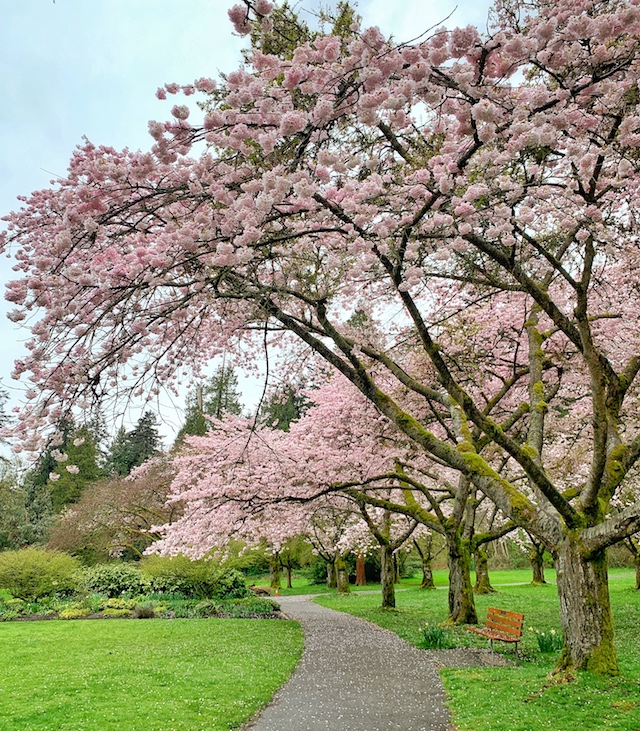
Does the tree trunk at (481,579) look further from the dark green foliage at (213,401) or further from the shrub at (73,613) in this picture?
the dark green foliage at (213,401)

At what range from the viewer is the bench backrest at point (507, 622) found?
8.15 meters

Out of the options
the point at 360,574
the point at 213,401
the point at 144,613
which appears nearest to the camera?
the point at 144,613

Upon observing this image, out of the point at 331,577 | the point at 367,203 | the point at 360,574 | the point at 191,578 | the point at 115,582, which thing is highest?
the point at 367,203

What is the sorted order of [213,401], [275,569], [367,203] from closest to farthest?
1. [367,203]
2. [275,569]
3. [213,401]

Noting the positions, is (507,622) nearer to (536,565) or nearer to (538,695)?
(538,695)

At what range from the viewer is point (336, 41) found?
3463mm

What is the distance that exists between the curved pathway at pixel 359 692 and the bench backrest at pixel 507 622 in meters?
1.29

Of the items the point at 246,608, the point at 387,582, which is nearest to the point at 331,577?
the point at 387,582

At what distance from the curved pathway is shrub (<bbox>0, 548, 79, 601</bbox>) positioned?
38.0ft

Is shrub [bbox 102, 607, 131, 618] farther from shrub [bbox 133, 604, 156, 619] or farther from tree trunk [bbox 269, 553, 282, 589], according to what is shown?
tree trunk [bbox 269, 553, 282, 589]

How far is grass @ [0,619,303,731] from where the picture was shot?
555 cm

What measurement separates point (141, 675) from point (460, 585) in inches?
290

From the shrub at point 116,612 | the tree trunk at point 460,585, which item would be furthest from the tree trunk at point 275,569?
the tree trunk at point 460,585

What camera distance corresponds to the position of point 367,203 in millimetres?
4906
